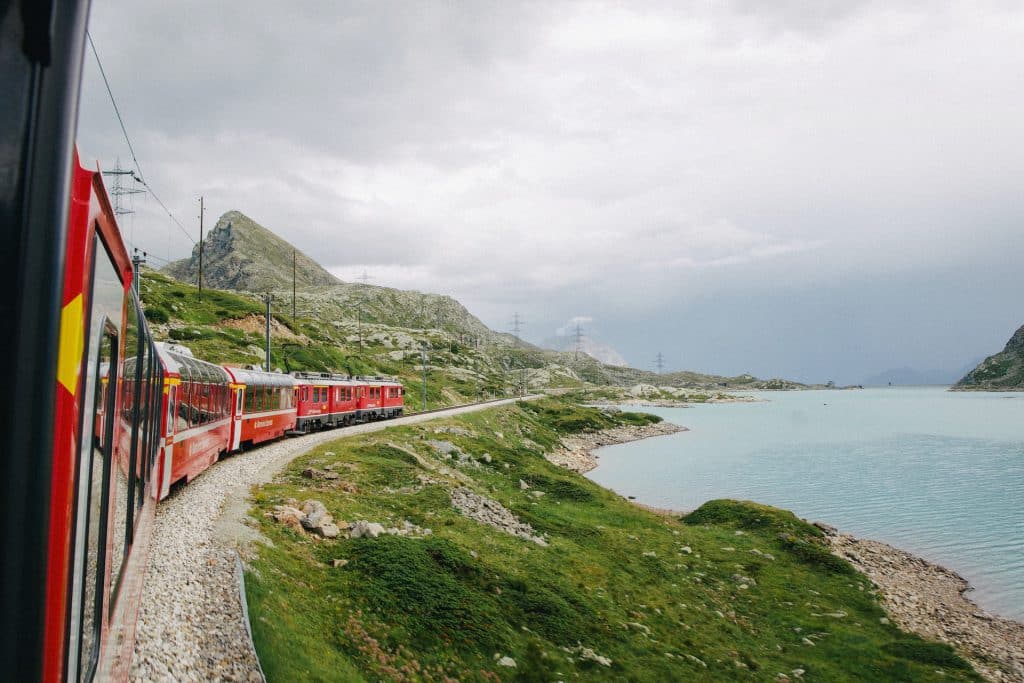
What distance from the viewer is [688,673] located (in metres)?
16.7

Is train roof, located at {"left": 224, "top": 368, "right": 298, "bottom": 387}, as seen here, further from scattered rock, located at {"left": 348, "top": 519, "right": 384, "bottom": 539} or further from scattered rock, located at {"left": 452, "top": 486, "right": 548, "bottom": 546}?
scattered rock, located at {"left": 348, "top": 519, "right": 384, "bottom": 539}

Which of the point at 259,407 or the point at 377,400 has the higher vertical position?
the point at 259,407

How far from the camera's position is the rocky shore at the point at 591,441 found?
60688mm

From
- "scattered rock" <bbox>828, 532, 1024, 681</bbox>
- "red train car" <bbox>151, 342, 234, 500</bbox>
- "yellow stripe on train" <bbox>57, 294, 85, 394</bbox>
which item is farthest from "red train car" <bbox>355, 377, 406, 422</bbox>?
"yellow stripe on train" <bbox>57, 294, 85, 394</bbox>

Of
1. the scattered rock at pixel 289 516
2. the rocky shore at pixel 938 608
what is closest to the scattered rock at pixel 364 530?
the scattered rock at pixel 289 516

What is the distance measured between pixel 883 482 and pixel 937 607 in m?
31.5

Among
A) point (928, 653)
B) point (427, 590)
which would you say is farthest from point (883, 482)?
point (427, 590)

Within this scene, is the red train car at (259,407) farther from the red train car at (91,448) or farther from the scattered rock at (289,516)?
the red train car at (91,448)

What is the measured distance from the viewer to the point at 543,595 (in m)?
18.4

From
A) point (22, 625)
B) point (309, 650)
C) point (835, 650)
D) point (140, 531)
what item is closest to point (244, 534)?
point (309, 650)

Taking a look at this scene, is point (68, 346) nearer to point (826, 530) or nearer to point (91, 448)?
point (91, 448)

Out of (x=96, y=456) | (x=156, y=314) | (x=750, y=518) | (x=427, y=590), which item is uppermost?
(x=156, y=314)

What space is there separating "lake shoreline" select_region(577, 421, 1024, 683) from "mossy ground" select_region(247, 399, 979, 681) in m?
1.16

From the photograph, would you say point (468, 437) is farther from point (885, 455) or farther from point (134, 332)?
point (885, 455)
